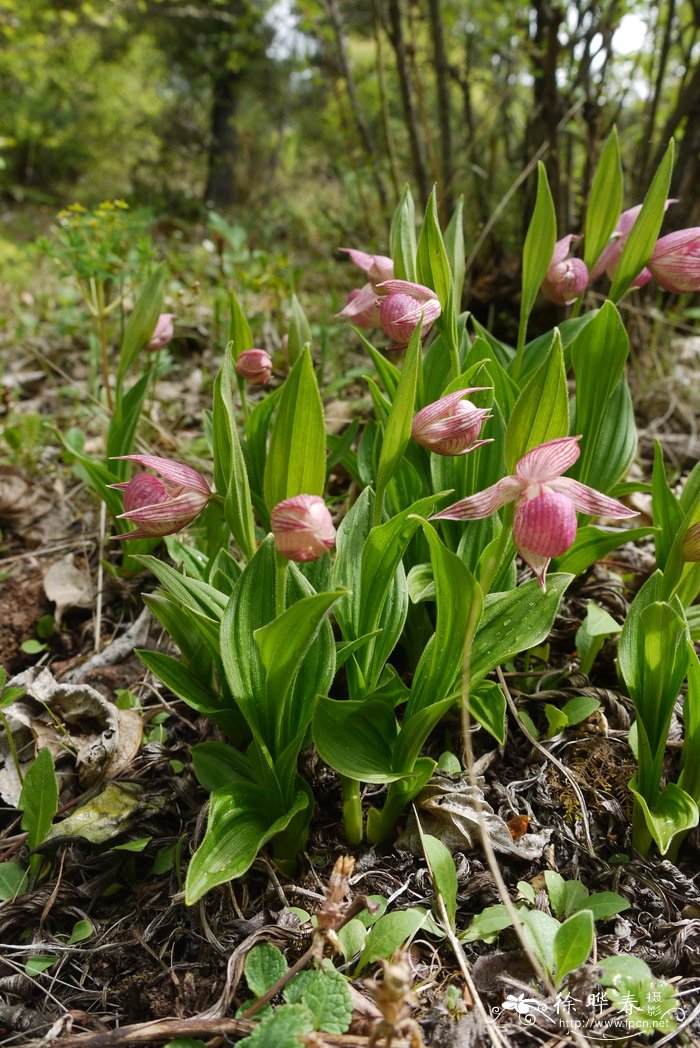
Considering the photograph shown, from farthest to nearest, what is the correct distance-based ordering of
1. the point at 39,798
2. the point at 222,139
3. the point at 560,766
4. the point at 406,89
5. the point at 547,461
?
the point at 222,139 < the point at 406,89 < the point at 560,766 < the point at 39,798 < the point at 547,461

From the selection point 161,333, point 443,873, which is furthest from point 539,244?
point 443,873

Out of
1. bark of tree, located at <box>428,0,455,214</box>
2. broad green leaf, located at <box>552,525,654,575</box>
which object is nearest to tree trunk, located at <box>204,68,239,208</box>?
bark of tree, located at <box>428,0,455,214</box>

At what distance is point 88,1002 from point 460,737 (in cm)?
78

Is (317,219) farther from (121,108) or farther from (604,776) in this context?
(121,108)

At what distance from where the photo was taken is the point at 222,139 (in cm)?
1140

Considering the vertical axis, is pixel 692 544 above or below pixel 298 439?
below

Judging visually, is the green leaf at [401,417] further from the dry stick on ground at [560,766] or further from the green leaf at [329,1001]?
the green leaf at [329,1001]

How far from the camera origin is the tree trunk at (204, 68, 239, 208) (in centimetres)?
1058

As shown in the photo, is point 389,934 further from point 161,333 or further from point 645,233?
point 161,333

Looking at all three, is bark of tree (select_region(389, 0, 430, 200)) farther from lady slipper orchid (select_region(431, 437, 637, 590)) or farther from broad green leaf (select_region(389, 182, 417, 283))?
lady slipper orchid (select_region(431, 437, 637, 590))

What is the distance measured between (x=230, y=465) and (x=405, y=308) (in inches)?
16.9

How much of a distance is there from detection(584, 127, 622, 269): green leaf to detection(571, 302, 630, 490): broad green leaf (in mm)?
244

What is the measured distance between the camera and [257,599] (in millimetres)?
1134

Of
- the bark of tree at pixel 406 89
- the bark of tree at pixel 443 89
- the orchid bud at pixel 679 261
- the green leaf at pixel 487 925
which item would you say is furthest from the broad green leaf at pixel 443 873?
the bark of tree at pixel 406 89
